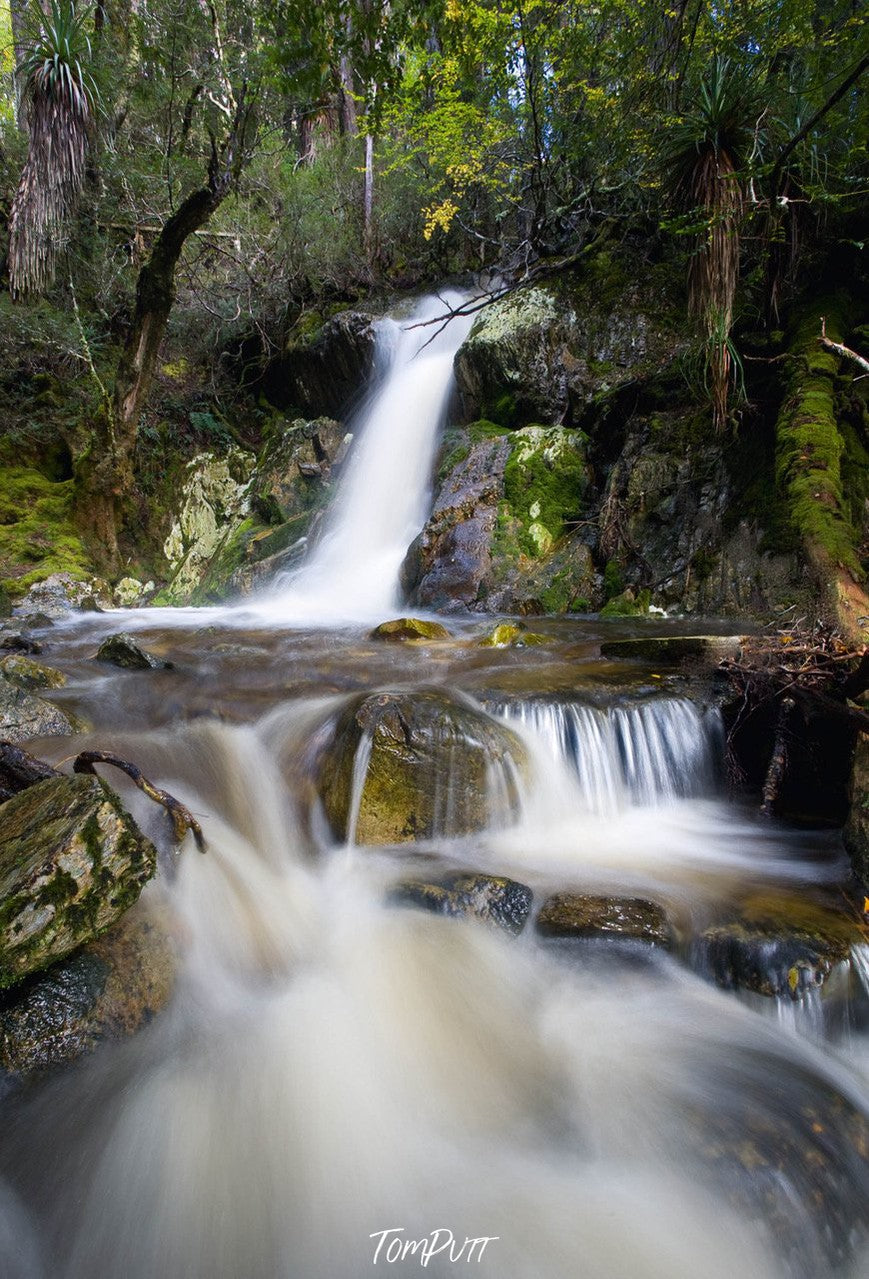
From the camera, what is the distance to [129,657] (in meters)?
5.28

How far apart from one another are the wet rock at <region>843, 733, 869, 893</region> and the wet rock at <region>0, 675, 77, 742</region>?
4336 millimetres

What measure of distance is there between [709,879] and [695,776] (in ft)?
3.00

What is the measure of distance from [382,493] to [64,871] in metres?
9.00

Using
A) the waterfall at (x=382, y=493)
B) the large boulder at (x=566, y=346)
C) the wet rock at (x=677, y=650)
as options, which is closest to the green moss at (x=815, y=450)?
the wet rock at (x=677, y=650)

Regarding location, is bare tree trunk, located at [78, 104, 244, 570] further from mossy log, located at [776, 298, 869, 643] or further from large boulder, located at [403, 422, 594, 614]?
mossy log, located at [776, 298, 869, 643]

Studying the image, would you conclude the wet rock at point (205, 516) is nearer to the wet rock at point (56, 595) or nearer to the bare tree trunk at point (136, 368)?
the bare tree trunk at point (136, 368)

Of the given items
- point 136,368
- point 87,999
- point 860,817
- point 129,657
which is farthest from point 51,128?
point 860,817

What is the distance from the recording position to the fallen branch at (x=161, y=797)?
2684mm

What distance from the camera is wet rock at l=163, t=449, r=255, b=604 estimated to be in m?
11.2

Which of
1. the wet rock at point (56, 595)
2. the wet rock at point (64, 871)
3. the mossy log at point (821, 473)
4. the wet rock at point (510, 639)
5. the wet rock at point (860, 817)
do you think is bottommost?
the wet rock at point (860, 817)

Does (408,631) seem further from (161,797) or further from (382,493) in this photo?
(382,493)

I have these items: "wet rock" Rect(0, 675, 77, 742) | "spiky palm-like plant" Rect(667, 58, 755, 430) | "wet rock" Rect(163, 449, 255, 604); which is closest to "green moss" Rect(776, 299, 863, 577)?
"spiky palm-like plant" Rect(667, 58, 755, 430)

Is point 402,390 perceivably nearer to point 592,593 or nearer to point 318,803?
point 592,593

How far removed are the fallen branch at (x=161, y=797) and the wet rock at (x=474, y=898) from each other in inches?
39.3
